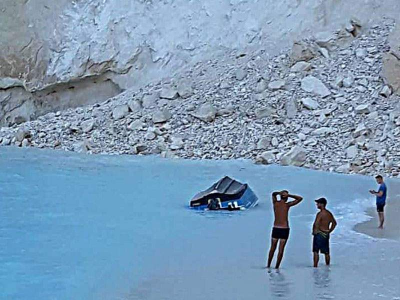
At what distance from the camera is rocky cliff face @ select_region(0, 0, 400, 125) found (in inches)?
947

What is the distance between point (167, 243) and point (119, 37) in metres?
17.5

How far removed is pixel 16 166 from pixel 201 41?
9.77 metres

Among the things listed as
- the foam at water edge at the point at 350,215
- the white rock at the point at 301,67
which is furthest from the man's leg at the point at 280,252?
the white rock at the point at 301,67

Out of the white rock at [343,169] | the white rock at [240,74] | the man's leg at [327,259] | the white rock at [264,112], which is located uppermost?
the white rock at [240,74]

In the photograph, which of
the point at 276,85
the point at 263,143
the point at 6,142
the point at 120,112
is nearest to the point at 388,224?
the point at 263,143

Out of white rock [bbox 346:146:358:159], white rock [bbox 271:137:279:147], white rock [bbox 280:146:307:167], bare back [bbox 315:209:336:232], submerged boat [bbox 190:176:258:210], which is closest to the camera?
bare back [bbox 315:209:336:232]

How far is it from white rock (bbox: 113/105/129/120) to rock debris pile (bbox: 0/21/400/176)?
0.15 feet

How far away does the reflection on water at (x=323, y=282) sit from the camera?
6809 millimetres

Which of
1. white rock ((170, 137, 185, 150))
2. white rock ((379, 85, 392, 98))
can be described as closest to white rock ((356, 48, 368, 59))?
white rock ((379, 85, 392, 98))

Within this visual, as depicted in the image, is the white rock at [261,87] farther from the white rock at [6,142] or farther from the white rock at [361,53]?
the white rock at [6,142]

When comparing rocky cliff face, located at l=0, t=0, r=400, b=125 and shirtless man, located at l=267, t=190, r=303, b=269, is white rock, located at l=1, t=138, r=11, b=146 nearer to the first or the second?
rocky cliff face, located at l=0, t=0, r=400, b=125

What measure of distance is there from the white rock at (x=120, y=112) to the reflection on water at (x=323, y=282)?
14.6 meters

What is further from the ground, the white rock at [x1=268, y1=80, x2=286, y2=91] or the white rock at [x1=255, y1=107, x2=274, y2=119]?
the white rock at [x1=268, y1=80, x2=286, y2=91]

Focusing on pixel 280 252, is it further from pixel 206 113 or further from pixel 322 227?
pixel 206 113
